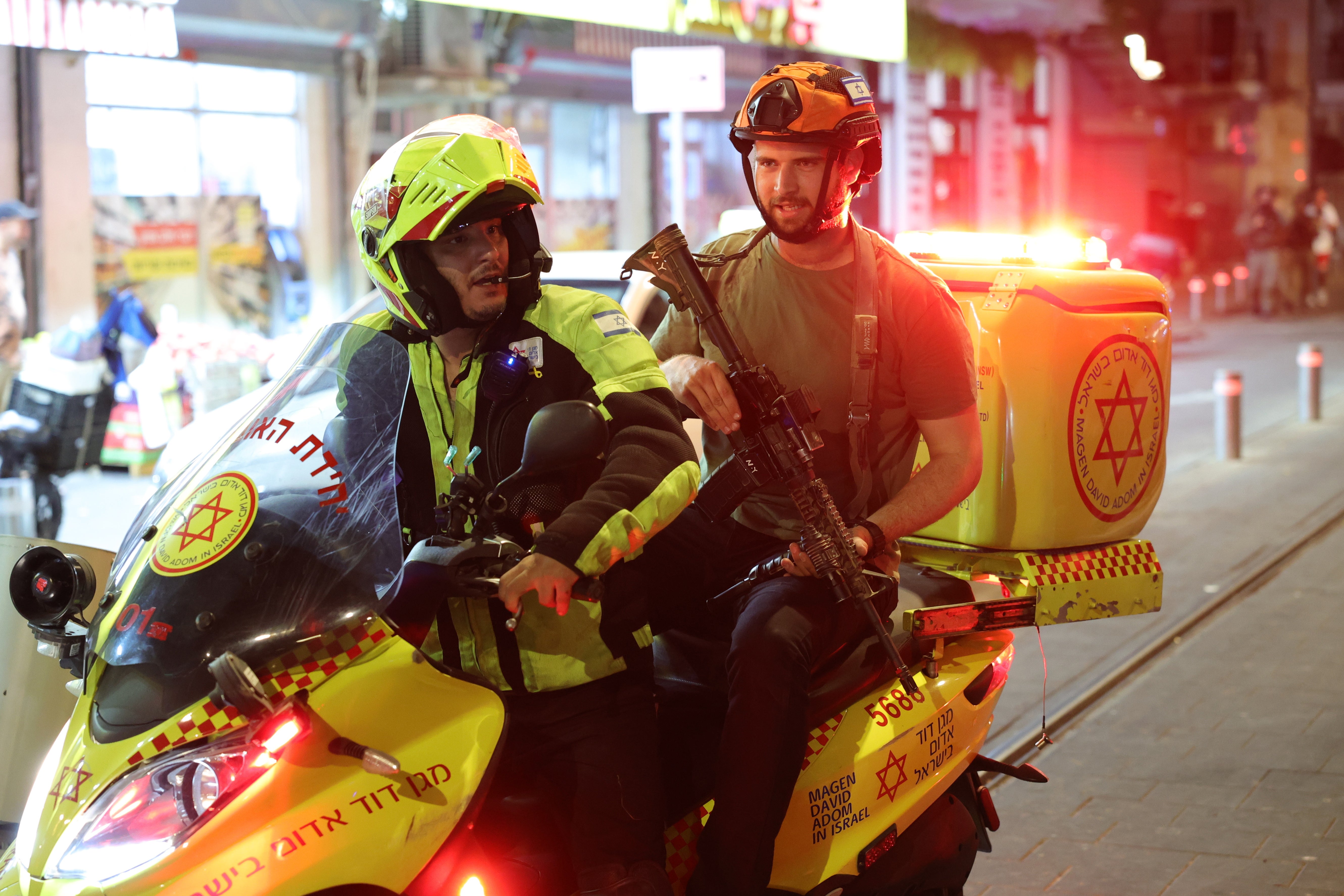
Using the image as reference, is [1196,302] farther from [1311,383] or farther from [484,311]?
[484,311]

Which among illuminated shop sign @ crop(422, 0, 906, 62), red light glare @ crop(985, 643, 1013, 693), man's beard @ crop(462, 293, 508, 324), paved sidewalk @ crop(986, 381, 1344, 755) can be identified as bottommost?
paved sidewalk @ crop(986, 381, 1344, 755)

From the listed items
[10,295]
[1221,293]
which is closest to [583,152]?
[10,295]

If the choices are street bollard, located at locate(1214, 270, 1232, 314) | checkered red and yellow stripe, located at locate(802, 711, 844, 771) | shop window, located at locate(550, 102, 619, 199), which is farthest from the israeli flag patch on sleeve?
street bollard, located at locate(1214, 270, 1232, 314)

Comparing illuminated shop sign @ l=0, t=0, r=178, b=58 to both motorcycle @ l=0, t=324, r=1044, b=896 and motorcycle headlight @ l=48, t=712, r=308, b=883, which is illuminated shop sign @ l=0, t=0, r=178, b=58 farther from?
motorcycle headlight @ l=48, t=712, r=308, b=883

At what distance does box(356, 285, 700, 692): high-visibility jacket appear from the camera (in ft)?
7.89

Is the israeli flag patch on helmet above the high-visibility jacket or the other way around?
above

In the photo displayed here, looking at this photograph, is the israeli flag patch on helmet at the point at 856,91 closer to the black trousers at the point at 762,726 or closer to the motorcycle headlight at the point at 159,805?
the black trousers at the point at 762,726

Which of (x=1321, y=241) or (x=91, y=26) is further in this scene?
(x=1321, y=241)

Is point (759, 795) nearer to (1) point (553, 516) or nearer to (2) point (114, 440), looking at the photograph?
(1) point (553, 516)

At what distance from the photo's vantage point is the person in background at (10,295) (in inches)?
363

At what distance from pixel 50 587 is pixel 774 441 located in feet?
4.29

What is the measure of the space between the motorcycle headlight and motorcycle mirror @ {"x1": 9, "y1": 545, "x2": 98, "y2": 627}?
0.33 metres

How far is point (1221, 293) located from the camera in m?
26.6

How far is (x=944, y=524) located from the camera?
11.5 ft
